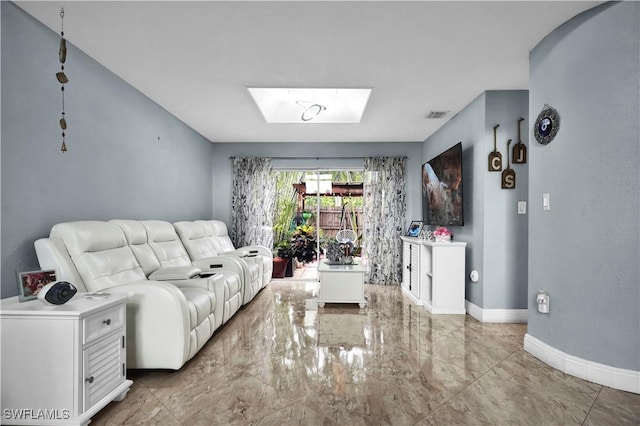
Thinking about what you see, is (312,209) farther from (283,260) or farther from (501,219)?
(501,219)

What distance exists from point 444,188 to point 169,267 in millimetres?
3530

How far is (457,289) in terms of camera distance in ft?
14.1

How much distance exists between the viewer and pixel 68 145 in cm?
282

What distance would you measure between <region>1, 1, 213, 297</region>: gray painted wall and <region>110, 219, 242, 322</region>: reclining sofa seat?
0.89ft

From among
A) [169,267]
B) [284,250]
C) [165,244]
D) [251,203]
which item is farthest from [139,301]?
[284,250]

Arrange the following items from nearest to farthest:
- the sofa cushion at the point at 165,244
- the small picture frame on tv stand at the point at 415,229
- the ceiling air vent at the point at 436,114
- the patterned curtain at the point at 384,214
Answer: the sofa cushion at the point at 165,244 < the ceiling air vent at the point at 436,114 < the small picture frame on tv stand at the point at 415,229 < the patterned curtain at the point at 384,214

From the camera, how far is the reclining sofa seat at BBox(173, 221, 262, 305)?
428 centimetres

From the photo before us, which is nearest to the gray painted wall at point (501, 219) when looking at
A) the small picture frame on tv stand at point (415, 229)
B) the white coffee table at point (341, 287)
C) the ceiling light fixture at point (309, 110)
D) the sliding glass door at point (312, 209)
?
the white coffee table at point (341, 287)

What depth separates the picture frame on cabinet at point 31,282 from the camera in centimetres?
197

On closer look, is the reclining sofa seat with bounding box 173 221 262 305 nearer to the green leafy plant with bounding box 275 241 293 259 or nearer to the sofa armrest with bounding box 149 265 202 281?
the sofa armrest with bounding box 149 265 202 281

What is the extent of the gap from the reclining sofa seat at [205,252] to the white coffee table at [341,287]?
899 millimetres

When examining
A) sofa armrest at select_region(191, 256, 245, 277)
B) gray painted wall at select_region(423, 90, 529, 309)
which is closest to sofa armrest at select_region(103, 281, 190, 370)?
sofa armrest at select_region(191, 256, 245, 277)

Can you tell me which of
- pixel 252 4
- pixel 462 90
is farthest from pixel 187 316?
pixel 462 90

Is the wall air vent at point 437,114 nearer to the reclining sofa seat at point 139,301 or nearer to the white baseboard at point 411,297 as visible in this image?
the white baseboard at point 411,297
